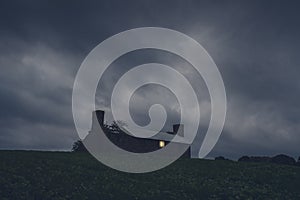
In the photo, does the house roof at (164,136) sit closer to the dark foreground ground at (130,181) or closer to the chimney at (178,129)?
the chimney at (178,129)

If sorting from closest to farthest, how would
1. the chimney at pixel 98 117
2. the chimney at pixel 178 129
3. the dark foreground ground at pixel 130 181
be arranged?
the dark foreground ground at pixel 130 181
the chimney at pixel 98 117
the chimney at pixel 178 129

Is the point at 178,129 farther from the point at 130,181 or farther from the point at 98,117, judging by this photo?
the point at 130,181

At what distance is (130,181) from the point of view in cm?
3073

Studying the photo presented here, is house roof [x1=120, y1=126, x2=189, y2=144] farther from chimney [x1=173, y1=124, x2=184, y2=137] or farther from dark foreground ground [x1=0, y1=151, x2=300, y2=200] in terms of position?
dark foreground ground [x1=0, y1=151, x2=300, y2=200]

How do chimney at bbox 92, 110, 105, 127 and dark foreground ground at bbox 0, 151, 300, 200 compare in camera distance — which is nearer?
dark foreground ground at bbox 0, 151, 300, 200

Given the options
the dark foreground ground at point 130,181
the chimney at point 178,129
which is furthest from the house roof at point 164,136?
the dark foreground ground at point 130,181

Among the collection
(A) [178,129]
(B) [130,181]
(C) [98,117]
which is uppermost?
(A) [178,129]

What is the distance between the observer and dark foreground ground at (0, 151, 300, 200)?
84.6ft

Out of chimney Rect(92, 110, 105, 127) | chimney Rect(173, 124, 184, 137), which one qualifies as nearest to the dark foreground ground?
chimney Rect(92, 110, 105, 127)

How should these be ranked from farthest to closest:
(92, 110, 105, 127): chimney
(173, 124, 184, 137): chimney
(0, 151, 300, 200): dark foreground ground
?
1. (173, 124, 184, 137): chimney
2. (92, 110, 105, 127): chimney
3. (0, 151, 300, 200): dark foreground ground

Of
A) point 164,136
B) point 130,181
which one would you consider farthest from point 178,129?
point 130,181

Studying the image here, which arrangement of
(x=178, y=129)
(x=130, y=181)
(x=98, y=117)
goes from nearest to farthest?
1. (x=130, y=181)
2. (x=98, y=117)
3. (x=178, y=129)

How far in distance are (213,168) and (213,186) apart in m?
8.59

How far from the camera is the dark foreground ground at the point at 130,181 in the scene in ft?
84.6
